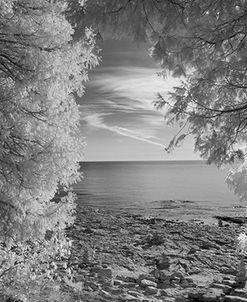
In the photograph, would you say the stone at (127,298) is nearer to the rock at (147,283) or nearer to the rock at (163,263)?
the rock at (147,283)

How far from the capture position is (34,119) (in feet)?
28.1

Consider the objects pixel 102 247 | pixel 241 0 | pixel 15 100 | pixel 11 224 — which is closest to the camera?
pixel 241 0

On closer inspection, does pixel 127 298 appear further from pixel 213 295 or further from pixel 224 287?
pixel 224 287

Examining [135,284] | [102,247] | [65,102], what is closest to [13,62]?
[65,102]

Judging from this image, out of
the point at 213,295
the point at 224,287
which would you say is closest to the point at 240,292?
the point at 224,287

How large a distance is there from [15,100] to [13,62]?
812 millimetres

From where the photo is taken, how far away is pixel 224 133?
6453 millimetres

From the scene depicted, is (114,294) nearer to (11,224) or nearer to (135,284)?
(135,284)

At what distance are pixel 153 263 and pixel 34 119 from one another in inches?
359

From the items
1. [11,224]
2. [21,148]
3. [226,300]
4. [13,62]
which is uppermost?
[13,62]

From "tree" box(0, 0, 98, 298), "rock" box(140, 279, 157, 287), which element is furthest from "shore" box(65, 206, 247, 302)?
"tree" box(0, 0, 98, 298)

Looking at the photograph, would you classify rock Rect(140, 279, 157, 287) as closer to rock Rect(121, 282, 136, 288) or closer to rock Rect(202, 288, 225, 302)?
rock Rect(121, 282, 136, 288)

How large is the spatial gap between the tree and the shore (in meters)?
2.25

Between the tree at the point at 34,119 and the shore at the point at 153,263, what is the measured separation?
7.40 ft
